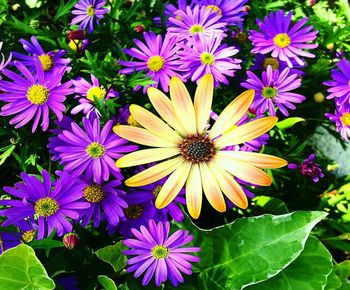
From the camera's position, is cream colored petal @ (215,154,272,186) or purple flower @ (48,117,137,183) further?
purple flower @ (48,117,137,183)

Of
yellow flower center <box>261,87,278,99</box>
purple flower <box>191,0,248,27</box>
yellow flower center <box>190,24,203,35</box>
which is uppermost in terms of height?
purple flower <box>191,0,248,27</box>

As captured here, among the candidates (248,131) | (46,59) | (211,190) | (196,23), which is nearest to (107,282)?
(211,190)

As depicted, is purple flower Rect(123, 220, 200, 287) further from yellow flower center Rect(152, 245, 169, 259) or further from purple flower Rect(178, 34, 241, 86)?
purple flower Rect(178, 34, 241, 86)

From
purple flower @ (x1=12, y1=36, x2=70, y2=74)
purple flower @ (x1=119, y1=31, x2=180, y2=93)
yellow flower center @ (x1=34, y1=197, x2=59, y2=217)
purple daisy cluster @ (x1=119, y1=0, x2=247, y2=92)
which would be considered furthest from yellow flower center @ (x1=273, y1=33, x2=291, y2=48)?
yellow flower center @ (x1=34, y1=197, x2=59, y2=217)

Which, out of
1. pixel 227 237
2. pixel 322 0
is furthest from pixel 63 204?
pixel 322 0

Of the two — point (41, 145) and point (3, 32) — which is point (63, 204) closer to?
point (41, 145)
